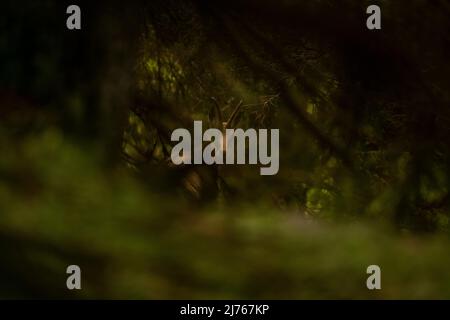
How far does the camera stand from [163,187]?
2.35 m

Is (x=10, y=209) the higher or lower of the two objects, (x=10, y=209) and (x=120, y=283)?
the higher

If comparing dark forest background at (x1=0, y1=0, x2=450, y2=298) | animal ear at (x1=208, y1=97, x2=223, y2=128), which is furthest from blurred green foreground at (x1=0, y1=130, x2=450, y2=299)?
animal ear at (x1=208, y1=97, x2=223, y2=128)

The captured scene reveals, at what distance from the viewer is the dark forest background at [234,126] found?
7.43 feet

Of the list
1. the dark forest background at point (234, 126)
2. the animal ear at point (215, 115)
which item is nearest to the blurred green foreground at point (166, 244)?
the dark forest background at point (234, 126)

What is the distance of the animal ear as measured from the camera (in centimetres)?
237

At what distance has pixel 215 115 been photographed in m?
2.38

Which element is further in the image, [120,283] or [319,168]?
[319,168]

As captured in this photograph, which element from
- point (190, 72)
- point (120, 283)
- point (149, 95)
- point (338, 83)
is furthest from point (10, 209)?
point (338, 83)

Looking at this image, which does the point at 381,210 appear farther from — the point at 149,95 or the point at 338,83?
the point at 149,95

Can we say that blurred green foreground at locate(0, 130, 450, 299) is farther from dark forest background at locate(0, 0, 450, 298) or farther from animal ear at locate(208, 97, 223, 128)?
animal ear at locate(208, 97, 223, 128)

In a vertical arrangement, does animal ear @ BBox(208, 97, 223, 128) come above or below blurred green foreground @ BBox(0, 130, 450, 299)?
above

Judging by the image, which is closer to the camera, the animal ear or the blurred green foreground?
the blurred green foreground

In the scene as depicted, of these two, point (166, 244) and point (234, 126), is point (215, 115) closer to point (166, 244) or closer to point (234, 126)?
point (234, 126)
